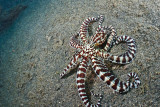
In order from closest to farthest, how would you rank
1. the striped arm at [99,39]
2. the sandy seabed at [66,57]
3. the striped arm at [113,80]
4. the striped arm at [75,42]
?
the striped arm at [113,80] → the sandy seabed at [66,57] → the striped arm at [99,39] → the striped arm at [75,42]

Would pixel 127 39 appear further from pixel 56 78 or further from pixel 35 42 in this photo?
pixel 35 42

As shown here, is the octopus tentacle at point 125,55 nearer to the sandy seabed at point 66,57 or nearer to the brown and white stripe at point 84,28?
the sandy seabed at point 66,57

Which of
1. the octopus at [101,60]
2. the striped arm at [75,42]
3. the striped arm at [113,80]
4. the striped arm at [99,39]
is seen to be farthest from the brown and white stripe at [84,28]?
the striped arm at [113,80]

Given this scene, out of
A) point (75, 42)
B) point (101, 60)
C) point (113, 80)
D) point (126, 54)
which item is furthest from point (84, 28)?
point (113, 80)

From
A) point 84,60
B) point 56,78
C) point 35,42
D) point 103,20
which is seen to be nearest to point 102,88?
point 84,60

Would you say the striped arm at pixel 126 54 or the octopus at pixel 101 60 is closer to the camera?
the octopus at pixel 101 60

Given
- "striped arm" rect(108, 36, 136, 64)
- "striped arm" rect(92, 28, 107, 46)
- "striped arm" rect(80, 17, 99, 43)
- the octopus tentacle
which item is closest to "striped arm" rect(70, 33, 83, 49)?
"striped arm" rect(80, 17, 99, 43)
